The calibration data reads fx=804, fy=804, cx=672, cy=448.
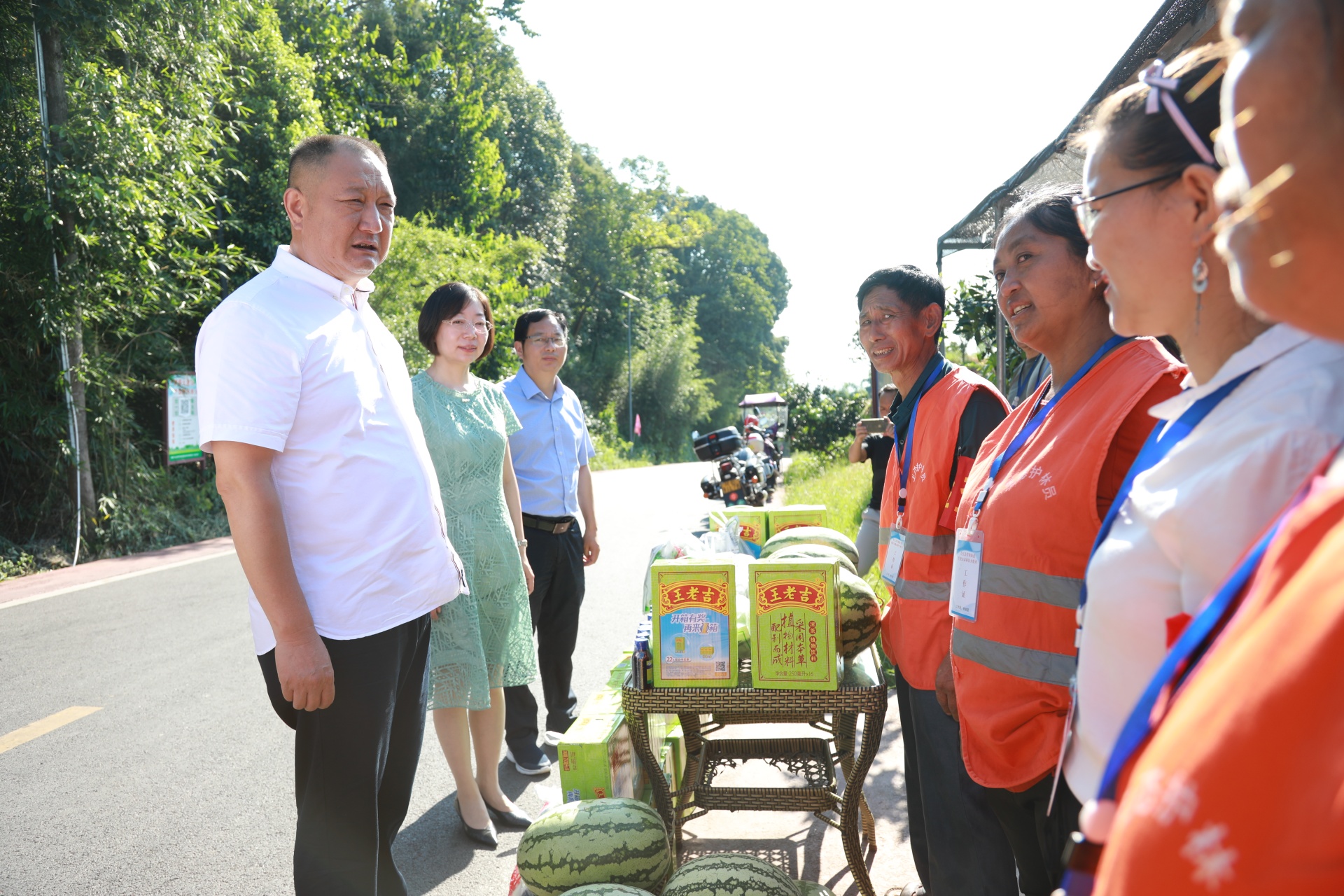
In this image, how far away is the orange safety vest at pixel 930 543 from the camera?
8.44 feet

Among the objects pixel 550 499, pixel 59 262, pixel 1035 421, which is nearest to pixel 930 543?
pixel 1035 421

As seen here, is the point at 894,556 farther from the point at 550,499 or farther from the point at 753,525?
the point at 550,499

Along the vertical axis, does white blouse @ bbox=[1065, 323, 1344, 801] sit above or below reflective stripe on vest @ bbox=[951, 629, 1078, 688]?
above

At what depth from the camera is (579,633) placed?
708 centimetres

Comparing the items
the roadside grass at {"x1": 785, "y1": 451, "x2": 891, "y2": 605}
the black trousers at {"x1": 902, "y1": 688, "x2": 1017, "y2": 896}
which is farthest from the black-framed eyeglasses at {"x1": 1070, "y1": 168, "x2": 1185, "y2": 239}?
the roadside grass at {"x1": 785, "y1": 451, "x2": 891, "y2": 605}

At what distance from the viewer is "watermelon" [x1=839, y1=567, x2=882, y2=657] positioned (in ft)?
9.61

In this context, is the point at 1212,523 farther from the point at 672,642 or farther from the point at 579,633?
the point at 579,633

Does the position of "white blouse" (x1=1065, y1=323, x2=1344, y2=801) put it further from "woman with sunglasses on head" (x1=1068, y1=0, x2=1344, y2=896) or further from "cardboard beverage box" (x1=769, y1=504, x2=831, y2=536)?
"cardboard beverage box" (x1=769, y1=504, x2=831, y2=536)

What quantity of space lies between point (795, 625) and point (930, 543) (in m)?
0.52

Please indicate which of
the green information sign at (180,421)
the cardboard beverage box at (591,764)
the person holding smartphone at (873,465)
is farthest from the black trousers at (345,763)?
the green information sign at (180,421)

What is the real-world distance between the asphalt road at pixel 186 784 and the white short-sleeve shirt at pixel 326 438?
163 centimetres

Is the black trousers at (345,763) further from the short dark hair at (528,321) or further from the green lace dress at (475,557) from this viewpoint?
the short dark hair at (528,321)

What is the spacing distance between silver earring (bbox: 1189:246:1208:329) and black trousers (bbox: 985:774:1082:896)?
46.8 inches

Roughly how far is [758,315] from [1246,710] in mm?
68158
